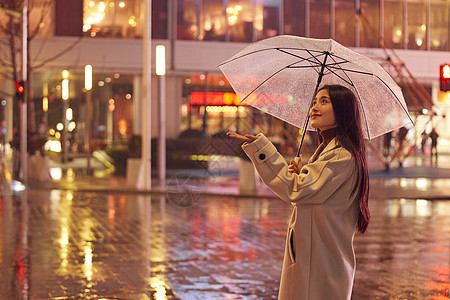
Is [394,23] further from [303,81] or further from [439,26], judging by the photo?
[303,81]

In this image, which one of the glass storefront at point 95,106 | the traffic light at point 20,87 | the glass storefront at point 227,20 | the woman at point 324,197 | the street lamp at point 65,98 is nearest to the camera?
the woman at point 324,197

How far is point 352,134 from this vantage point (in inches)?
177

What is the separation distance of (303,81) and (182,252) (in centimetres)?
644

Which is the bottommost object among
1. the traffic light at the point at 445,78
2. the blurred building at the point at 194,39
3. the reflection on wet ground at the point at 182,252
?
the reflection on wet ground at the point at 182,252

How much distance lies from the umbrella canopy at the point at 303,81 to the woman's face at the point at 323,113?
0.54 metres

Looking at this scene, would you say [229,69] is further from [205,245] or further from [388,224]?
[388,224]

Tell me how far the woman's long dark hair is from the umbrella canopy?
21.7 inches

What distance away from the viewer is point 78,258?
35.3ft

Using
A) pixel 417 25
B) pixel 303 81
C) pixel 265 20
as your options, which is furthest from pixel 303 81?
pixel 417 25

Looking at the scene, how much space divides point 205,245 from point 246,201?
836cm

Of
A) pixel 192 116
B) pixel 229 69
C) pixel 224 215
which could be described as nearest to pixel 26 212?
pixel 224 215

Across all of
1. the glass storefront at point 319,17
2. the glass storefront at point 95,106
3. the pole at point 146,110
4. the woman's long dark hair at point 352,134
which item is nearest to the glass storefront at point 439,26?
the glass storefront at point 319,17

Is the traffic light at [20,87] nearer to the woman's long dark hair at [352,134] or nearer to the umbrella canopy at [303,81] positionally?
the umbrella canopy at [303,81]

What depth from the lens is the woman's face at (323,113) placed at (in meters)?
4.51
